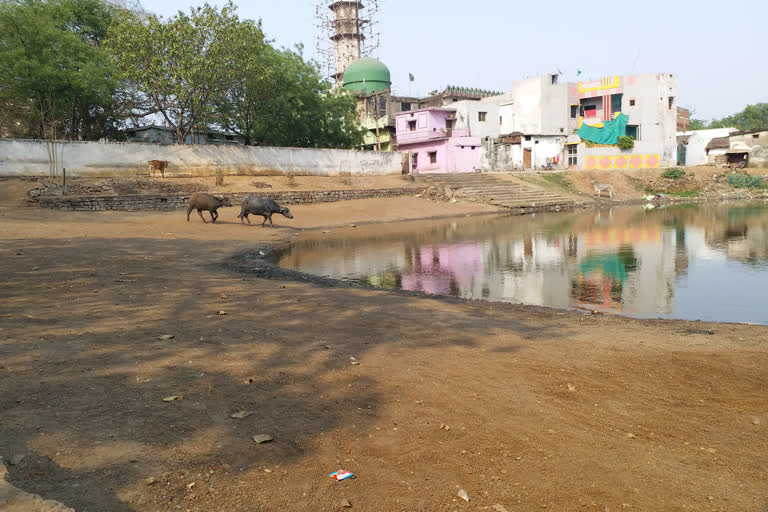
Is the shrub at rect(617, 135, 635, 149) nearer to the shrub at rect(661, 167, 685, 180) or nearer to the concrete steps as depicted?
the shrub at rect(661, 167, 685, 180)

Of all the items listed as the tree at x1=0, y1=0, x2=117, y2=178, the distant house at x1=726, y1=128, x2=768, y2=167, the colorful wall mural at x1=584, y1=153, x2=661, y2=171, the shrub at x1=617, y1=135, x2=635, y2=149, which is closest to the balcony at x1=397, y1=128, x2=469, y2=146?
the colorful wall mural at x1=584, y1=153, x2=661, y2=171

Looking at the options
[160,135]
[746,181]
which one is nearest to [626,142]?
[746,181]

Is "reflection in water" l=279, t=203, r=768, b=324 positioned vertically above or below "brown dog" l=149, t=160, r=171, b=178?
below

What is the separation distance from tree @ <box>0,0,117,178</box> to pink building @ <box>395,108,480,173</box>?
83.3 feet

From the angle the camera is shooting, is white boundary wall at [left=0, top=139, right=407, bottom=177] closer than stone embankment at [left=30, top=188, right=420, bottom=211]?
No

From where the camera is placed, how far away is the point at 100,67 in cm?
2784

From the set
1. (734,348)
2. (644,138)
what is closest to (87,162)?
(734,348)

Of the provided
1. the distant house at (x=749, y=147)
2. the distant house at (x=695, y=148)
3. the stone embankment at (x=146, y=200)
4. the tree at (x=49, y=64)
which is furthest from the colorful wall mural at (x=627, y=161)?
the tree at (x=49, y=64)

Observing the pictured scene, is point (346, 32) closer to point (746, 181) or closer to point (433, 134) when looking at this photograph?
point (433, 134)

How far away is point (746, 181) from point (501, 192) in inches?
859

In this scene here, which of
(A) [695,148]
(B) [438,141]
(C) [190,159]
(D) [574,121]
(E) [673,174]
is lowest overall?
(E) [673,174]

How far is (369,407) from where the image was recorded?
13.8 feet

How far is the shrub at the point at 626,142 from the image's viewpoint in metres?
46.7

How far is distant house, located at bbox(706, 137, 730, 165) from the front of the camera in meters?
49.0
